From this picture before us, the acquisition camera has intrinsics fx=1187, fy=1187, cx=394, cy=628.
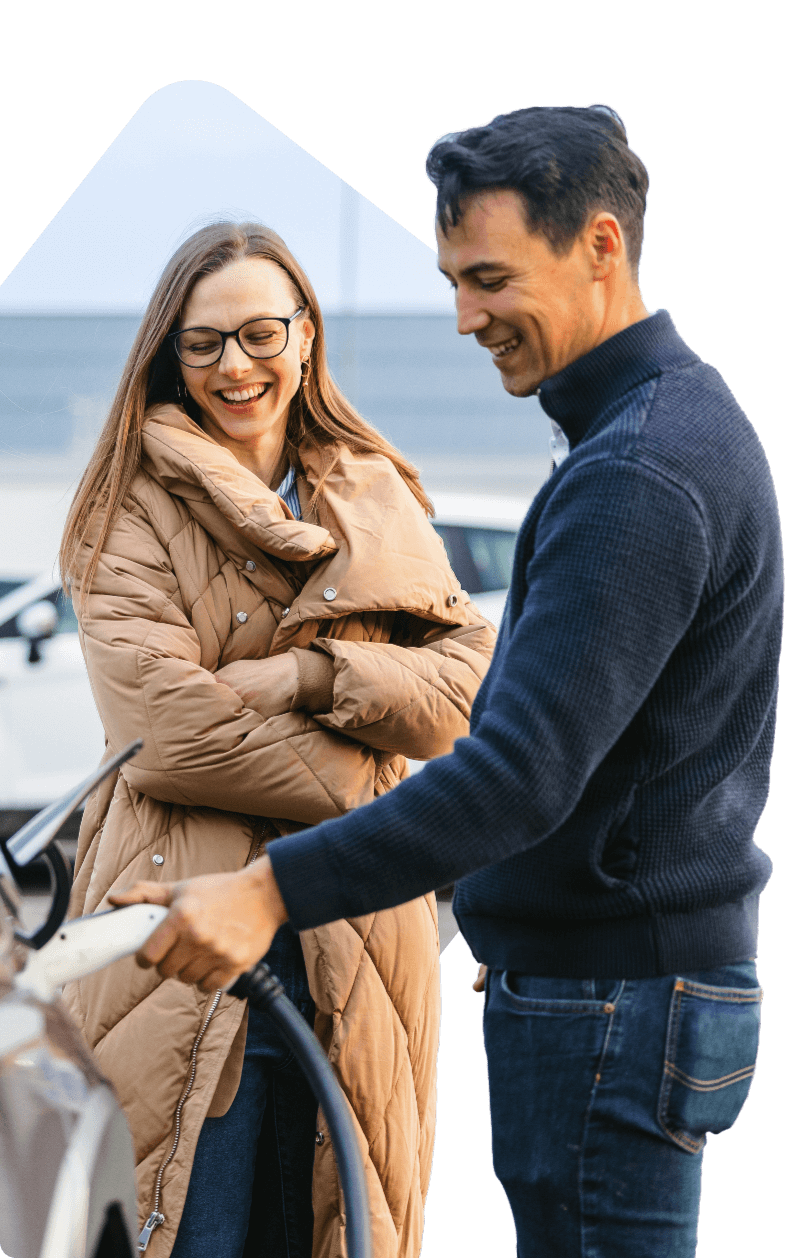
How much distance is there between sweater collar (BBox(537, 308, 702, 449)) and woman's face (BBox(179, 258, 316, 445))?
0.58 metres

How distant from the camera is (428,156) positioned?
1.21 m

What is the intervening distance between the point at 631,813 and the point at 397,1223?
898 millimetres

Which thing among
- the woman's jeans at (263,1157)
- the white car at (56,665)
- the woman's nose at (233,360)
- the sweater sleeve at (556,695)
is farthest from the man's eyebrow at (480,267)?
the white car at (56,665)

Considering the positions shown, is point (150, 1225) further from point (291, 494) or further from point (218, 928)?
point (291, 494)

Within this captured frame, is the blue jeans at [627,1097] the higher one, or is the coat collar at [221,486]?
the coat collar at [221,486]

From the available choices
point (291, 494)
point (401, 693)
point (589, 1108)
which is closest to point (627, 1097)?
point (589, 1108)

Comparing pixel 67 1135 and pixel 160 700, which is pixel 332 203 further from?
pixel 67 1135

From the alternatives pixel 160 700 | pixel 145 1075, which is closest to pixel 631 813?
pixel 160 700

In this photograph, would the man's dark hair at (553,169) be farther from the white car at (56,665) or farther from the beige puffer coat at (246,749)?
the white car at (56,665)

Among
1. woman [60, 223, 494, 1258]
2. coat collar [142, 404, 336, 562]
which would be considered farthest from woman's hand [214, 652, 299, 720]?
coat collar [142, 404, 336, 562]

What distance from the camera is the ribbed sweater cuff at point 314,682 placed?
1.58 metres

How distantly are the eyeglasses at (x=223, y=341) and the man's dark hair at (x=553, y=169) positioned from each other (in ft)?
1.55

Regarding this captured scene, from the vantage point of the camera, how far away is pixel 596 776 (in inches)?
43.0

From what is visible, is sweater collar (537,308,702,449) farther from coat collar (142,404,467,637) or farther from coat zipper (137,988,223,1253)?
coat zipper (137,988,223,1253)
